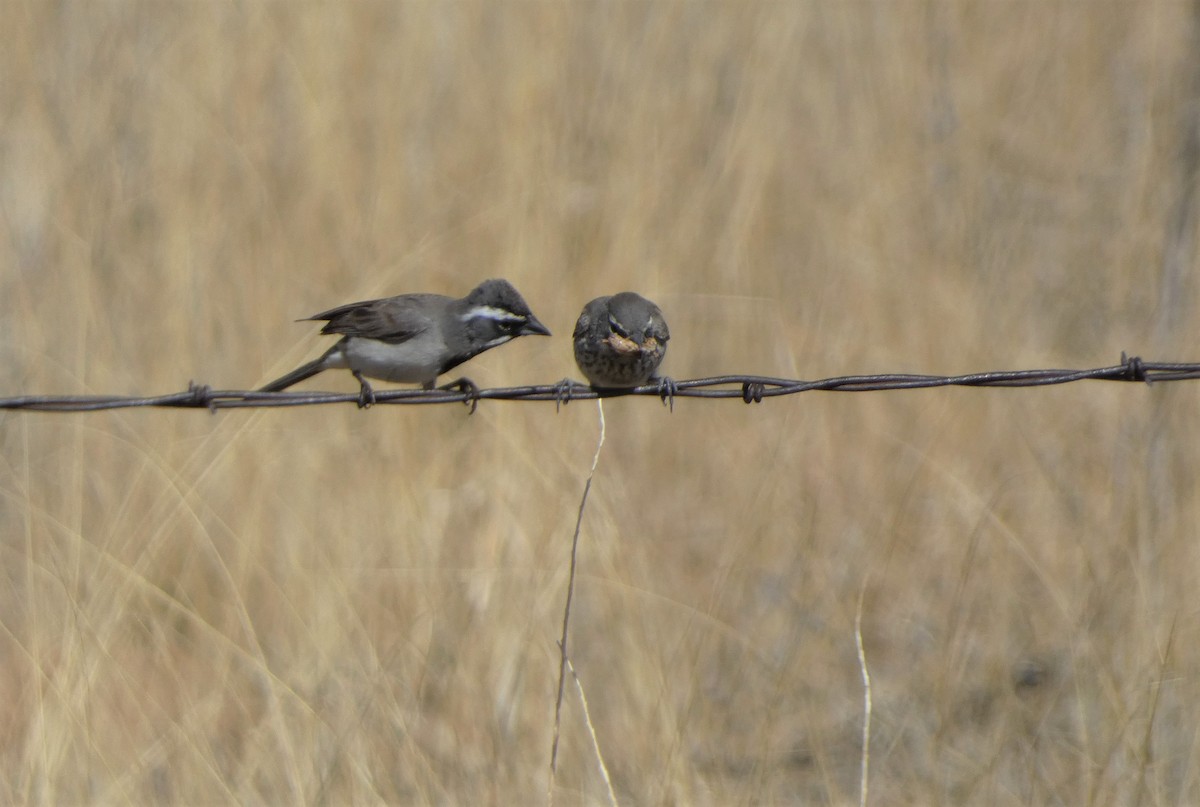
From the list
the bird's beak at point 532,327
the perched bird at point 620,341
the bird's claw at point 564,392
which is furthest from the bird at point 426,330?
the bird's claw at point 564,392

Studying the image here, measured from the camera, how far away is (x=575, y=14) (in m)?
9.90

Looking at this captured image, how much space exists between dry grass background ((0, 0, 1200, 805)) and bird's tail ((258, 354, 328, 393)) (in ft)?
0.32

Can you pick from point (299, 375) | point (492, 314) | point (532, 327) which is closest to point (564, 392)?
point (532, 327)

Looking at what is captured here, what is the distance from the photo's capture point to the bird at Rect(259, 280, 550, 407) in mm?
6914

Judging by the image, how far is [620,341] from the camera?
649 centimetres

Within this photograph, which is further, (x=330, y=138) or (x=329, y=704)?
(x=330, y=138)

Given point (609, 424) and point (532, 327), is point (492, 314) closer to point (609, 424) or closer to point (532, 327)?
point (532, 327)

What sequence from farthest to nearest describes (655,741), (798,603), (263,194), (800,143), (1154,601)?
(800,143)
(263,194)
(798,603)
(1154,601)
(655,741)

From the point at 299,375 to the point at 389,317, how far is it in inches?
29.5

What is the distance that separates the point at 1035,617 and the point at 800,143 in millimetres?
4676

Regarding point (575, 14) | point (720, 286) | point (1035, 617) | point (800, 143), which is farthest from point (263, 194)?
point (1035, 617)

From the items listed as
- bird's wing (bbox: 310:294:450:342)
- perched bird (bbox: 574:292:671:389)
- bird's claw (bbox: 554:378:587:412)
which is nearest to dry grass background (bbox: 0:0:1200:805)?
bird's wing (bbox: 310:294:450:342)

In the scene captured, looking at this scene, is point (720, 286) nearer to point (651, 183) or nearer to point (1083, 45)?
point (651, 183)

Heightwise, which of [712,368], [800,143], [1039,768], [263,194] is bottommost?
[1039,768]
